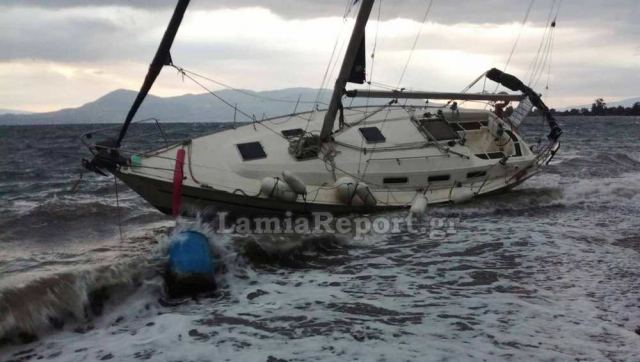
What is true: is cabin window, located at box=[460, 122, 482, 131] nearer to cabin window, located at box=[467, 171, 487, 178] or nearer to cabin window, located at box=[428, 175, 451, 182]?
cabin window, located at box=[467, 171, 487, 178]

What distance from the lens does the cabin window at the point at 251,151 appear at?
14992 millimetres

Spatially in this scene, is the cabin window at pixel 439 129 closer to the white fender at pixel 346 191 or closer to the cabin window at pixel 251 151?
the white fender at pixel 346 191

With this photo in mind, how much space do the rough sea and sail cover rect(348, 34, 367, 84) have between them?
4.61 m

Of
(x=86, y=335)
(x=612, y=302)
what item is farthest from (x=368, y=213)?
(x=86, y=335)

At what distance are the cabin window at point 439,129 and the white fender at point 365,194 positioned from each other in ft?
14.9

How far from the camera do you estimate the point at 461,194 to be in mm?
15703

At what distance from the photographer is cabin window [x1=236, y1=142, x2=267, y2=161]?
14992 millimetres

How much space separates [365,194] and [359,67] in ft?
15.5

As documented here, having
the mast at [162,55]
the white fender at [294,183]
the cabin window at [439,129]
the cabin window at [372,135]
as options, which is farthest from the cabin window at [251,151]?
the cabin window at [439,129]

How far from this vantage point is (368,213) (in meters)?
14.2

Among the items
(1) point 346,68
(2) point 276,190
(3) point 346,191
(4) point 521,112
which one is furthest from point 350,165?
(4) point 521,112

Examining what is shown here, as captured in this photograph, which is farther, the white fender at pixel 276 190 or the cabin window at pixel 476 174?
the cabin window at pixel 476 174

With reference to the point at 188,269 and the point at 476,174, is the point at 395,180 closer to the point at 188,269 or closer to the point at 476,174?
the point at 476,174

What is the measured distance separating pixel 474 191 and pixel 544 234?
330cm
